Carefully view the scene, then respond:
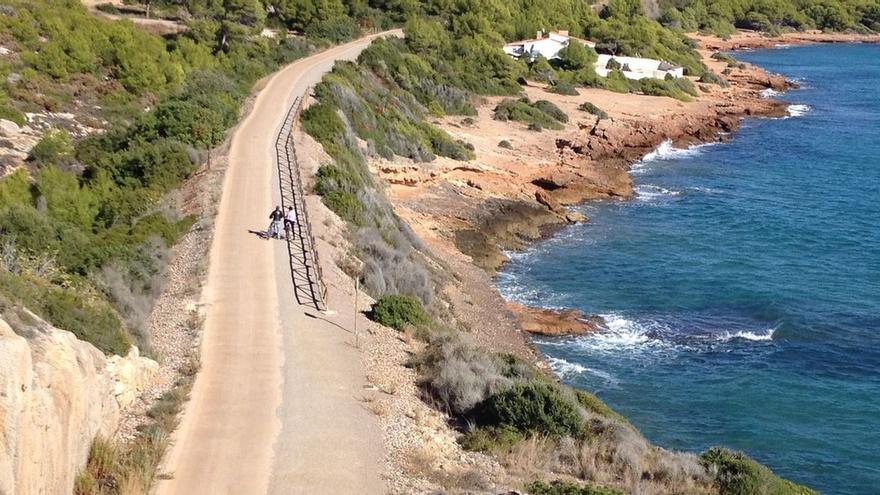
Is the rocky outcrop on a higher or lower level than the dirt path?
lower

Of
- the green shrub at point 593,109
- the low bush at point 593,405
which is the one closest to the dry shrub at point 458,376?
the low bush at point 593,405

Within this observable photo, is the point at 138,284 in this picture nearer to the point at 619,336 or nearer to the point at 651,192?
the point at 619,336

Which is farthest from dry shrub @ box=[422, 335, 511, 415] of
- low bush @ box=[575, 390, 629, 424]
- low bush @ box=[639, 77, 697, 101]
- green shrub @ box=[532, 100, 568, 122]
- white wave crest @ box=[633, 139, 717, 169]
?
low bush @ box=[639, 77, 697, 101]

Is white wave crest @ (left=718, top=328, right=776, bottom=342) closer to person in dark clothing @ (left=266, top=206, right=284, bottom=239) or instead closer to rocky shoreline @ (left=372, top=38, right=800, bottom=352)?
rocky shoreline @ (left=372, top=38, right=800, bottom=352)

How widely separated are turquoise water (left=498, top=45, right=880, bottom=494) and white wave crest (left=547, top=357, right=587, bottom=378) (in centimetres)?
11

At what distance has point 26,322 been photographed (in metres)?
14.3

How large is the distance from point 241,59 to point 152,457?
2003 inches

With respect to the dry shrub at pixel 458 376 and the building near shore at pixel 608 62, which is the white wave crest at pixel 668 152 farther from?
the dry shrub at pixel 458 376

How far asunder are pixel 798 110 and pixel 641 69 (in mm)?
17913

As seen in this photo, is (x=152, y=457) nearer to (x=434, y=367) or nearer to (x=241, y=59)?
(x=434, y=367)

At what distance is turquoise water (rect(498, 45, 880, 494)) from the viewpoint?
28.2m

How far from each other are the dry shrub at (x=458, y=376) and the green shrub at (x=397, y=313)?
1824mm

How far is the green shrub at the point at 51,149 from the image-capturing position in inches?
1633

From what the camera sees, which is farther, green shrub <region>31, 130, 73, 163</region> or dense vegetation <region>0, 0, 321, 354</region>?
green shrub <region>31, 130, 73, 163</region>
